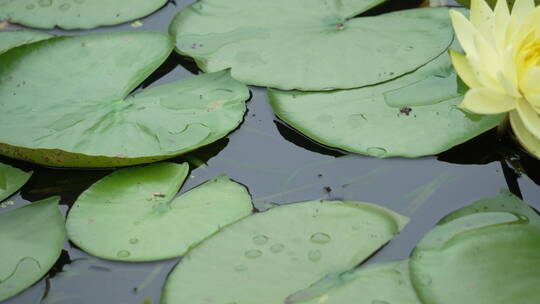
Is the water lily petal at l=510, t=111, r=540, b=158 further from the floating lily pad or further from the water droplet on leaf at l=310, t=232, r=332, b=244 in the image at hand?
the water droplet on leaf at l=310, t=232, r=332, b=244

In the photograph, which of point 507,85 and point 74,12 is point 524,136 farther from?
point 74,12

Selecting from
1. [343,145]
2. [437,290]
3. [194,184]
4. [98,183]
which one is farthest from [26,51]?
[437,290]

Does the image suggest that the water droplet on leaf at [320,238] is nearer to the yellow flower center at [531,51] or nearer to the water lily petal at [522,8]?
the yellow flower center at [531,51]

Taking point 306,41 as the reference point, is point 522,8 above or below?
above

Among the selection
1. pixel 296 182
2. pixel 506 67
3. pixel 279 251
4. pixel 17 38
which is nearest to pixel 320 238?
pixel 279 251

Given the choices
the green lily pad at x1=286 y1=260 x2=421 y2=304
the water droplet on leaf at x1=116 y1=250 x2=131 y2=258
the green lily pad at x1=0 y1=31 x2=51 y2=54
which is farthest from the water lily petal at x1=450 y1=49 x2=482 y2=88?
the green lily pad at x1=0 y1=31 x2=51 y2=54

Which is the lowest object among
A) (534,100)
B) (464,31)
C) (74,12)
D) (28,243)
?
Result: (28,243)
